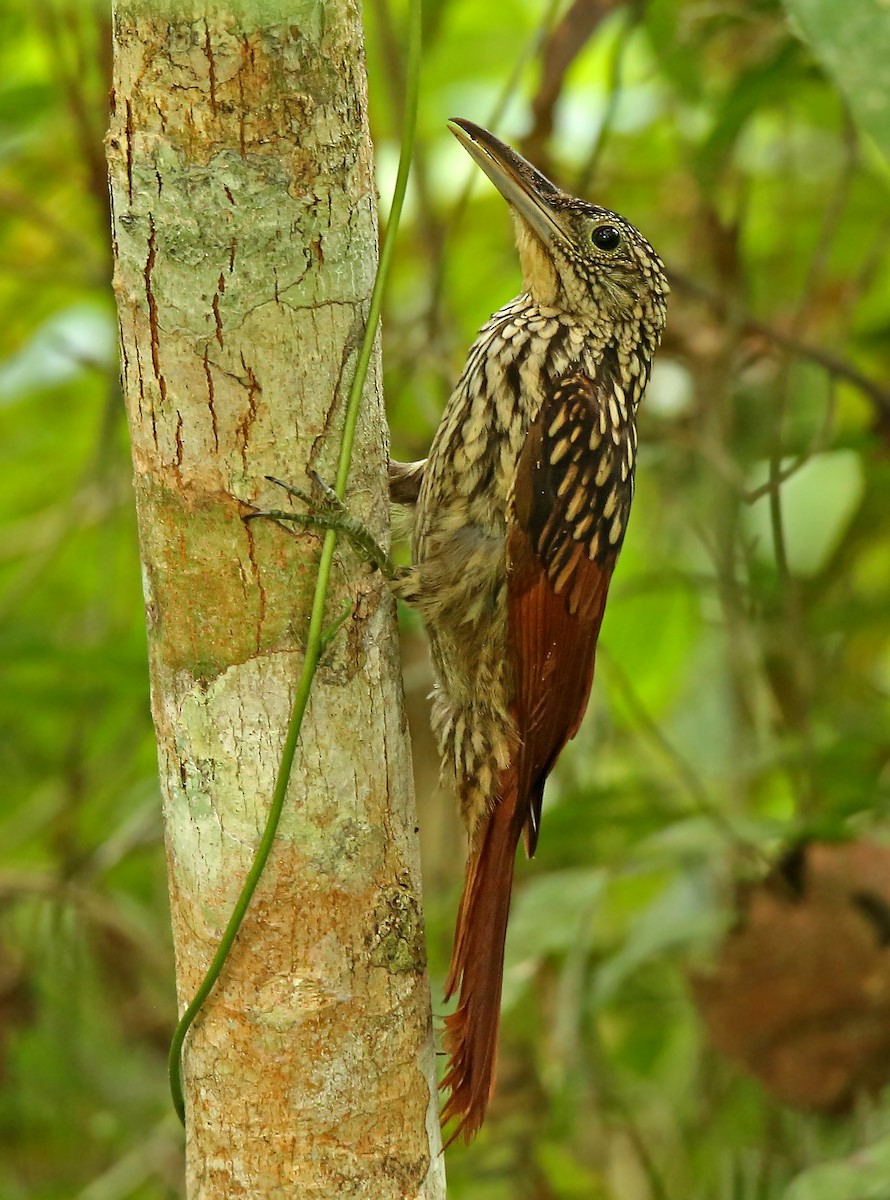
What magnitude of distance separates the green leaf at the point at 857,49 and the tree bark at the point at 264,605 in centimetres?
55

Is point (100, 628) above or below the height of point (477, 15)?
below

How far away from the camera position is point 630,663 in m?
3.61

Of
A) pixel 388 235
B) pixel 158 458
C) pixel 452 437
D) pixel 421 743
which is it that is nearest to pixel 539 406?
pixel 452 437

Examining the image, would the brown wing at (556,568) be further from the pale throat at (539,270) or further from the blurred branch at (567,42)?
the blurred branch at (567,42)

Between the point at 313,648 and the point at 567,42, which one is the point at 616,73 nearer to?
the point at 567,42

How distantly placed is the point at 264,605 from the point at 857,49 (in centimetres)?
92

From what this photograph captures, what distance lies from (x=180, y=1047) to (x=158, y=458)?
0.61 metres

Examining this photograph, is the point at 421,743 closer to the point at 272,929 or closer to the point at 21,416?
the point at 21,416

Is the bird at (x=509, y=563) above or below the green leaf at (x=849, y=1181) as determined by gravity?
above

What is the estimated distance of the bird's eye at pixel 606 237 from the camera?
93.8 inches

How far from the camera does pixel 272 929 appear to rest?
58.1 inches

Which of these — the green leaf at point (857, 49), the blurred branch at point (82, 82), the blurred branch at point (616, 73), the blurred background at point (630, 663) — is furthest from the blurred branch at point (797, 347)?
the blurred branch at point (82, 82)

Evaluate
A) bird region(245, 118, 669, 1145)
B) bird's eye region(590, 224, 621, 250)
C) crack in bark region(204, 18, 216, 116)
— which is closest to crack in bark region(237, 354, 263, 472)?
crack in bark region(204, 18, 216, 116)

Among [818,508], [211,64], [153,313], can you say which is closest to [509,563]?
[153,313]
